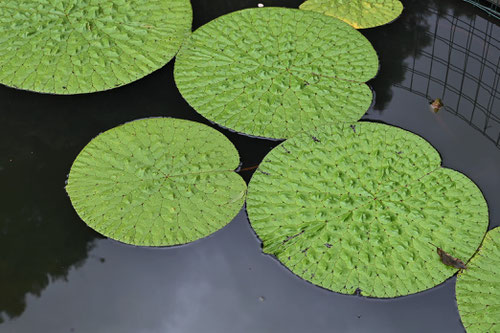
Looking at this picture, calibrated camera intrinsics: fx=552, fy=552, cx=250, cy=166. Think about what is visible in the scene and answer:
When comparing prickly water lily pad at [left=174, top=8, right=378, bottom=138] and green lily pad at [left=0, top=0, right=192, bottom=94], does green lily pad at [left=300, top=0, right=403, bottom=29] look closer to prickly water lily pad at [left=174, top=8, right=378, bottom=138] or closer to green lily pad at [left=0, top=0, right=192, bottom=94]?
prickly water lily pad at [left=174, top=8, right=378, bottom=138]

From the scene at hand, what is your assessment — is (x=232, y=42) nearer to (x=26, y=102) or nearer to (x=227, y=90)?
(x=227, y=90)

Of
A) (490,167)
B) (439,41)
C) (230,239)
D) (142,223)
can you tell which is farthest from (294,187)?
(439,41)

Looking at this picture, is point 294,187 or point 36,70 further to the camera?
point 36,70

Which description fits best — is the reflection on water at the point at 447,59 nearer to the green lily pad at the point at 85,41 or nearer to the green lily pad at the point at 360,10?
the green lily pad at the point at 360,10

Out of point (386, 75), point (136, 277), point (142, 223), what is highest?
point (386, 75)

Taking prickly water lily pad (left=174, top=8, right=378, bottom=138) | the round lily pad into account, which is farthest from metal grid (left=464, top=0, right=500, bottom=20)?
Result: the round lily pad

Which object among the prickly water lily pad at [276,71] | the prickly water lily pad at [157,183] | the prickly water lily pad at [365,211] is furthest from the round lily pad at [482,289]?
the prickly water lily pad at [157,183]
